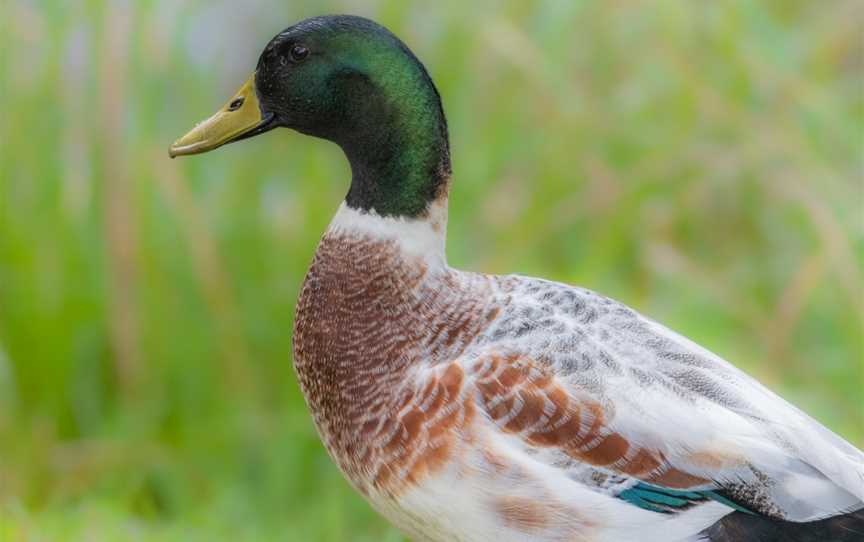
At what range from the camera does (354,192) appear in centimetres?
233

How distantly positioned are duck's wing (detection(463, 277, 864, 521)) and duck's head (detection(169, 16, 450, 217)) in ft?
0.94

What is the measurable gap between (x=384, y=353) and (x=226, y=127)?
0.47m

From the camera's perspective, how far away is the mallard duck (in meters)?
2.09

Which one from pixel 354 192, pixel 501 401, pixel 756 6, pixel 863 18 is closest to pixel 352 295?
pixel 354 192

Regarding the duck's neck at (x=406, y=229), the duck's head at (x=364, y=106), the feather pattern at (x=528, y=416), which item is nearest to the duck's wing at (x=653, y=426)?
the feather pattern at (x=528, y=416)

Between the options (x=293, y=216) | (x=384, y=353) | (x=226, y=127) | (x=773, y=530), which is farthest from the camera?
(x=293, y=216)

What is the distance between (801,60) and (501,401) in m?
2.49

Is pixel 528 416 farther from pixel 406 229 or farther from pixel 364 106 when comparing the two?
pixel 364 106

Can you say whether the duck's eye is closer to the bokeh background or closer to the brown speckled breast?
the brown speckled breast

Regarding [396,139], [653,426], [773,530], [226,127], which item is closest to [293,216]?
[226,127]

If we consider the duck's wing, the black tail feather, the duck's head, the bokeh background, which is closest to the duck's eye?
the duck's head

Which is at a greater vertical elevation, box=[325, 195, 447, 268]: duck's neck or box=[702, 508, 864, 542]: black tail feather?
box=[325, 195, 447, 268]: duck's neck

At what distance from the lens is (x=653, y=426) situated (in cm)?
212

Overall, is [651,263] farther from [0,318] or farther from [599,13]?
[0,318]
